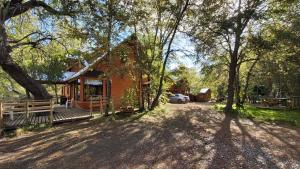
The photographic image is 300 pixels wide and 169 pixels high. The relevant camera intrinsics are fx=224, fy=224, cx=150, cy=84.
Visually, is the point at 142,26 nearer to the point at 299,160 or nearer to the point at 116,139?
the point at 116,139

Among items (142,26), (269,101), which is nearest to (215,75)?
(269,101)

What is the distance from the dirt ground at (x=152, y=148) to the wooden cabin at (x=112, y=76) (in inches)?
171

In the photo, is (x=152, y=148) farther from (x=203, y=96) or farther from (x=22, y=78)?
(x=203, y=96)

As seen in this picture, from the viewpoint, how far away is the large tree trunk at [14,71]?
1224 centimetres

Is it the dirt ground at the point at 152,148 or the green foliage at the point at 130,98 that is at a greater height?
the green foliage at the point at 130,98

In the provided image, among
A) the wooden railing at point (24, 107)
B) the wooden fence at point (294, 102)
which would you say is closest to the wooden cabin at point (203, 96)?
the wooden fence at point (294, 102)

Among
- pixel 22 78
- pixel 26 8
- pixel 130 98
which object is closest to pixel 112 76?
pixel 130 98

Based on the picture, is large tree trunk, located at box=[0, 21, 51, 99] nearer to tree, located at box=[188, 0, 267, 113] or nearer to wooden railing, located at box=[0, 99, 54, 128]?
wooden railing, located at box=[0, 99, 54, 128]

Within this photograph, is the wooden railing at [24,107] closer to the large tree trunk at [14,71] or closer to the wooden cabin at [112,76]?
the large tree trunk at [14,71]

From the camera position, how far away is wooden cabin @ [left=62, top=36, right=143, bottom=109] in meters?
13.2

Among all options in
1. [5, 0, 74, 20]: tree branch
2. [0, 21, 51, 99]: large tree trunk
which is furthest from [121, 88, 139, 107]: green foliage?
[5, 0, 74, 20]: tree branch

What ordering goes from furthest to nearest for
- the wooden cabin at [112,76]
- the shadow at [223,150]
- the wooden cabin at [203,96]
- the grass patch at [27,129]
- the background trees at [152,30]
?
the wooden cabin at [203,96] → the wooden cabin at [112,76] → the background trees at [152,30] → the grass patch at [27,129] → the shadow at [223,150]

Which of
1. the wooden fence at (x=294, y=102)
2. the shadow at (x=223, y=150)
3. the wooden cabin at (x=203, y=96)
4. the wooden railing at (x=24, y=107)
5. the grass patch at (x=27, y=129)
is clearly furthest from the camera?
→ the wooden cabin at (x=203, y=96)

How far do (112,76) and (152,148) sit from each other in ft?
24.9
